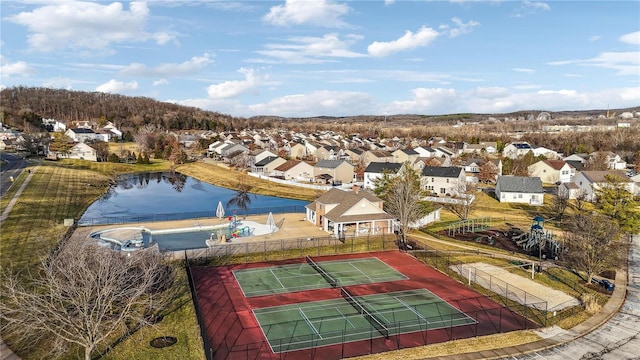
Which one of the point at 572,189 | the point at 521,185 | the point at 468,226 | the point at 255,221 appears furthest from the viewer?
the point at 572,189

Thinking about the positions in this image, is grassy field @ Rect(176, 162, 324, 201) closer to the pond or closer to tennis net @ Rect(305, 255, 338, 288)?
the pond

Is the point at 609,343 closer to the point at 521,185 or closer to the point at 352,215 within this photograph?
the point at 352,215

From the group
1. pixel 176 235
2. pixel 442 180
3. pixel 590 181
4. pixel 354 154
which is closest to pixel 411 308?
pixel 176 235

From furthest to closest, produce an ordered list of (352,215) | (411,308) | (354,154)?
(354,154), (352,215), (411,308)

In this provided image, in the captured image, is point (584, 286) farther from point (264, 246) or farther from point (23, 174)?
point (23, 174)

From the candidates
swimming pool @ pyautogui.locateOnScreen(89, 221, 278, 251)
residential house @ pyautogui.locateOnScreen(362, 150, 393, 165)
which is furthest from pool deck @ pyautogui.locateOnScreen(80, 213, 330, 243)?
residential house @ pyautogui.locateOnScreen(362, 150, 393, 165)
